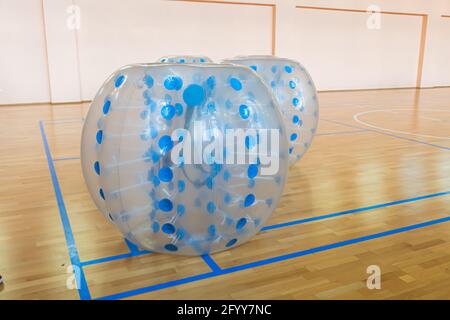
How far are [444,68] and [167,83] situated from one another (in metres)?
15.3

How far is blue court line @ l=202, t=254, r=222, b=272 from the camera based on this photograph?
230 cm

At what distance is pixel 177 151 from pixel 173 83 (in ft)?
1.10

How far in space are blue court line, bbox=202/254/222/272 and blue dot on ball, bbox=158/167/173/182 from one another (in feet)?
1.82

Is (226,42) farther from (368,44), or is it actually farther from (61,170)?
(61,170)

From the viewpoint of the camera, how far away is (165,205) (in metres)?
2.16

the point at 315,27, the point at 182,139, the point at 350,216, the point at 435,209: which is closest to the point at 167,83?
the point at 182,139

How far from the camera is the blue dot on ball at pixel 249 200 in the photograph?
227 centimetres

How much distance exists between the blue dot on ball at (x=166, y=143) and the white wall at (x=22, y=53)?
847 centimetres

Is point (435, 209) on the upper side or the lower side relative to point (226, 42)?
lower

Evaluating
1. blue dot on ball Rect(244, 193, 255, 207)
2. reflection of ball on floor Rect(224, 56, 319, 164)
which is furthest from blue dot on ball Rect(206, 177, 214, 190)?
reflection of ball on floor Rect(224, 56, 319, 164)

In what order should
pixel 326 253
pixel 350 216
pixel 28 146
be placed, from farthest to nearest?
pixel 28 146, pixel 350 216, pixel 326 253

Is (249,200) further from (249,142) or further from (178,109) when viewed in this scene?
(178,109)

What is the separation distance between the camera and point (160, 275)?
87.4 inches
